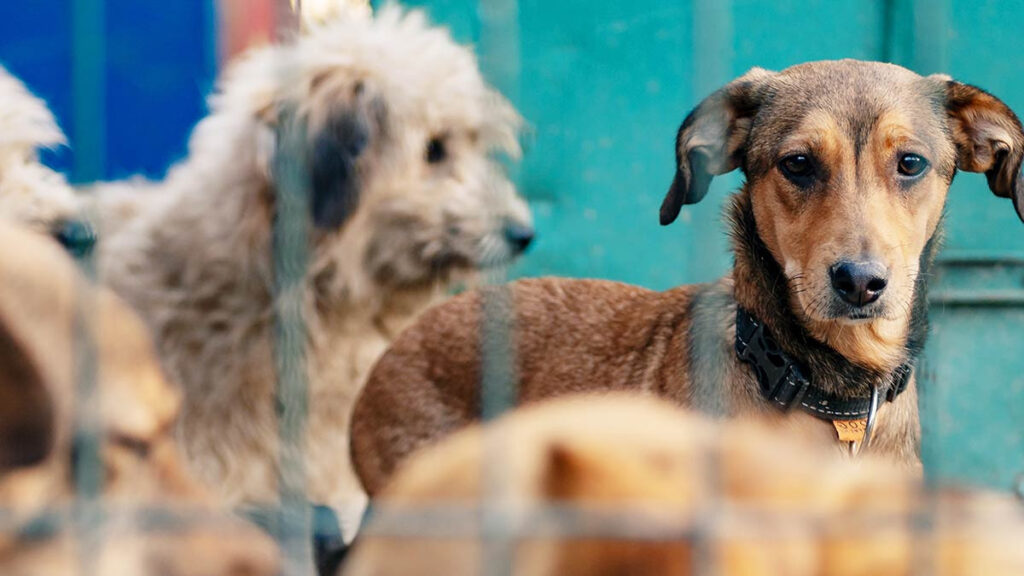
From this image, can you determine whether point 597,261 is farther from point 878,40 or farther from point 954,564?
point 954,564

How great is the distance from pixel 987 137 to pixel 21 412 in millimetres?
1865

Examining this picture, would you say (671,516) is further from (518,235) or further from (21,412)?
(518,235)

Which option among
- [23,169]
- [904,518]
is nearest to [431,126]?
[23,169]

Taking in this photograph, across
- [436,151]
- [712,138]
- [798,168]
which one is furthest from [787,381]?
[436,151]

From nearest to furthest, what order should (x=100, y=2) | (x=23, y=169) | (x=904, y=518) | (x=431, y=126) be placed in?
1. (x=904, y=518)
2. (x=23, y=169)
3. (x=100, y=2)
4. (x=431, y=126)

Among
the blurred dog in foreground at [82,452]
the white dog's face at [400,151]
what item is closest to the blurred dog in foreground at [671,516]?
the blurred dog in foreground at [82,452]

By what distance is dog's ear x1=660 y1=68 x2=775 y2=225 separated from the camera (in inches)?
86.4

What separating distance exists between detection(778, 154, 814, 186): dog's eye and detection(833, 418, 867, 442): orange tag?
474 millimetres

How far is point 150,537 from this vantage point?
102 centimetres

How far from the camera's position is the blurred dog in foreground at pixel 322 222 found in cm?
259

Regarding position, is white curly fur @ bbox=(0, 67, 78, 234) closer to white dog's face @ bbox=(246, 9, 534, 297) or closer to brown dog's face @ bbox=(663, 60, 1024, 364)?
white dog's face @ bbox=(246, 9, 534, 297)

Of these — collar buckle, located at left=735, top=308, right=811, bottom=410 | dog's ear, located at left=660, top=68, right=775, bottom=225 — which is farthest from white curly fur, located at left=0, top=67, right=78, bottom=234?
collar buckle, located at left=735, top=308, right=811, bottom=410

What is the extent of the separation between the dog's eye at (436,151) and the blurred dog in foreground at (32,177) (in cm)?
90

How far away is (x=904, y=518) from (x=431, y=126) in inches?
84.7
